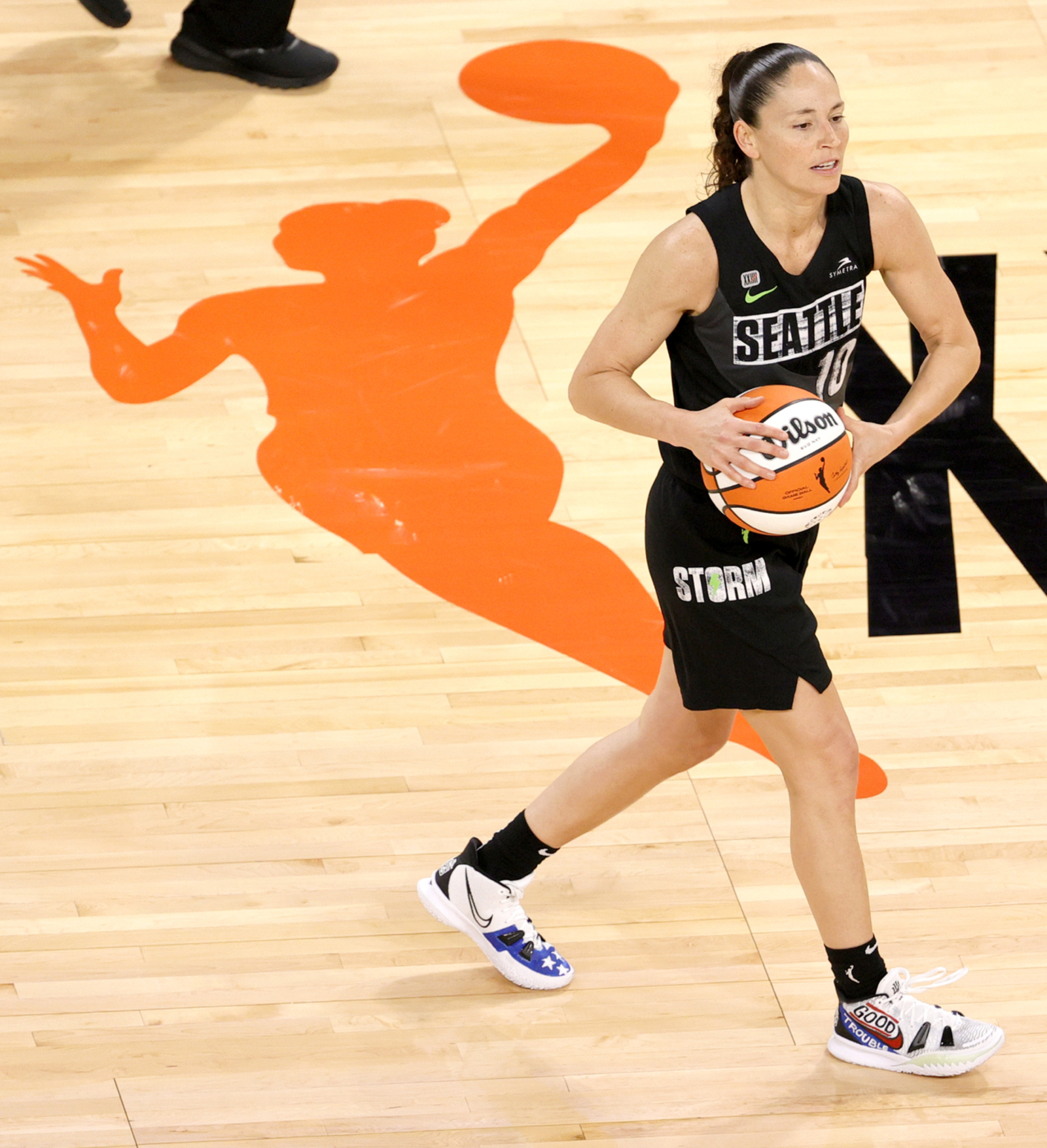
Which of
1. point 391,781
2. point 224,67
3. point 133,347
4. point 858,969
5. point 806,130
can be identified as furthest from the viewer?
point 224,67

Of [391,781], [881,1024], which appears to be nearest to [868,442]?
[881,1024]

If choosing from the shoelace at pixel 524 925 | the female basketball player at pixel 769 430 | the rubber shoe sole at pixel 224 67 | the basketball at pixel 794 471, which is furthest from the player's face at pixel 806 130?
the rubber shoe sole at pixel 224 67

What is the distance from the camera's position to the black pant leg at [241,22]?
594cm

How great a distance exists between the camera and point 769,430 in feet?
8.35

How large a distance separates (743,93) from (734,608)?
0.81 metres

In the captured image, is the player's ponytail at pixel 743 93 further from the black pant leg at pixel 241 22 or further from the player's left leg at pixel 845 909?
the black pant leg at pixel 241 22

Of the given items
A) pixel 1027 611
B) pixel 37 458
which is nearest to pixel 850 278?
pixel 1027 611

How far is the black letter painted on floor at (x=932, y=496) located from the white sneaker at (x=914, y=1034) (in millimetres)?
1228

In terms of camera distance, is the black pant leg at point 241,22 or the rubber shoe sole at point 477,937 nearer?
the rubber shoe sole at point 477,937

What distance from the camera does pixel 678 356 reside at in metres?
2.74

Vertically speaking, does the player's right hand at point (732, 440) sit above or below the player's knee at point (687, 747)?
above

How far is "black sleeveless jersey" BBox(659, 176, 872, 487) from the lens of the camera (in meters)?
2.62

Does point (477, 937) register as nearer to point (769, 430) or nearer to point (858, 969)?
point (858, 969)

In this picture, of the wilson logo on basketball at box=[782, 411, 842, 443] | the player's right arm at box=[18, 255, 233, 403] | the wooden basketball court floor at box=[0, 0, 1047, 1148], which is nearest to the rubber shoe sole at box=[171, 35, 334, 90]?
the wooden basketball court floor at box=[0, 0, 1047, 1148]
